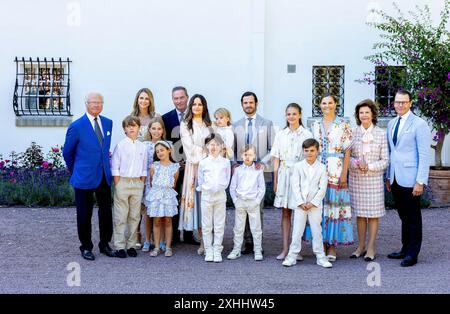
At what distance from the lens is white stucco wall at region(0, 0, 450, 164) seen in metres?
12.1

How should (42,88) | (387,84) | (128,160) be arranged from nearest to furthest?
(128,160) < (387,84) < (42,88)

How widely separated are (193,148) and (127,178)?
2.67ft

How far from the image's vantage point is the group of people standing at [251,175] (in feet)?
22.8

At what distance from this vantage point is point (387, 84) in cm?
1177

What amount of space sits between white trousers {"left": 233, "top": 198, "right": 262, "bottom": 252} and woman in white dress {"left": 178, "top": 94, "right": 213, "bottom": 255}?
49 centimetres

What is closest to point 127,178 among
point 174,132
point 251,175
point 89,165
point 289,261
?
point 89,165

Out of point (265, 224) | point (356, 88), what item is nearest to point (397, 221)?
→ point (265, 224)

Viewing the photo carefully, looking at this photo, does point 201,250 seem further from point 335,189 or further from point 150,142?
point 335,189

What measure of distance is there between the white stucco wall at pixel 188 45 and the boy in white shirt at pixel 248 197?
5002mm

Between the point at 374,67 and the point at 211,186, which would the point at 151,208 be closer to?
the point at 211,186

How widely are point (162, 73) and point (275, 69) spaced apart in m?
2.11

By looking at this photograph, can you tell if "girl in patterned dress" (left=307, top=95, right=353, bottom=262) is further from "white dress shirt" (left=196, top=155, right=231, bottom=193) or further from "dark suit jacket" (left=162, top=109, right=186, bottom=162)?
"dark suit jacket" (left=162, top=109, right=186, bottom=162)

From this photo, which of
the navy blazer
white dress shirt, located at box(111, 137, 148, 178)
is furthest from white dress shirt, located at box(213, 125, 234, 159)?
the navy blazer

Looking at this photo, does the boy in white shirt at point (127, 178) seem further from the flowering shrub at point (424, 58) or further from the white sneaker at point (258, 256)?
the flowering shrub at point (424, 58)
